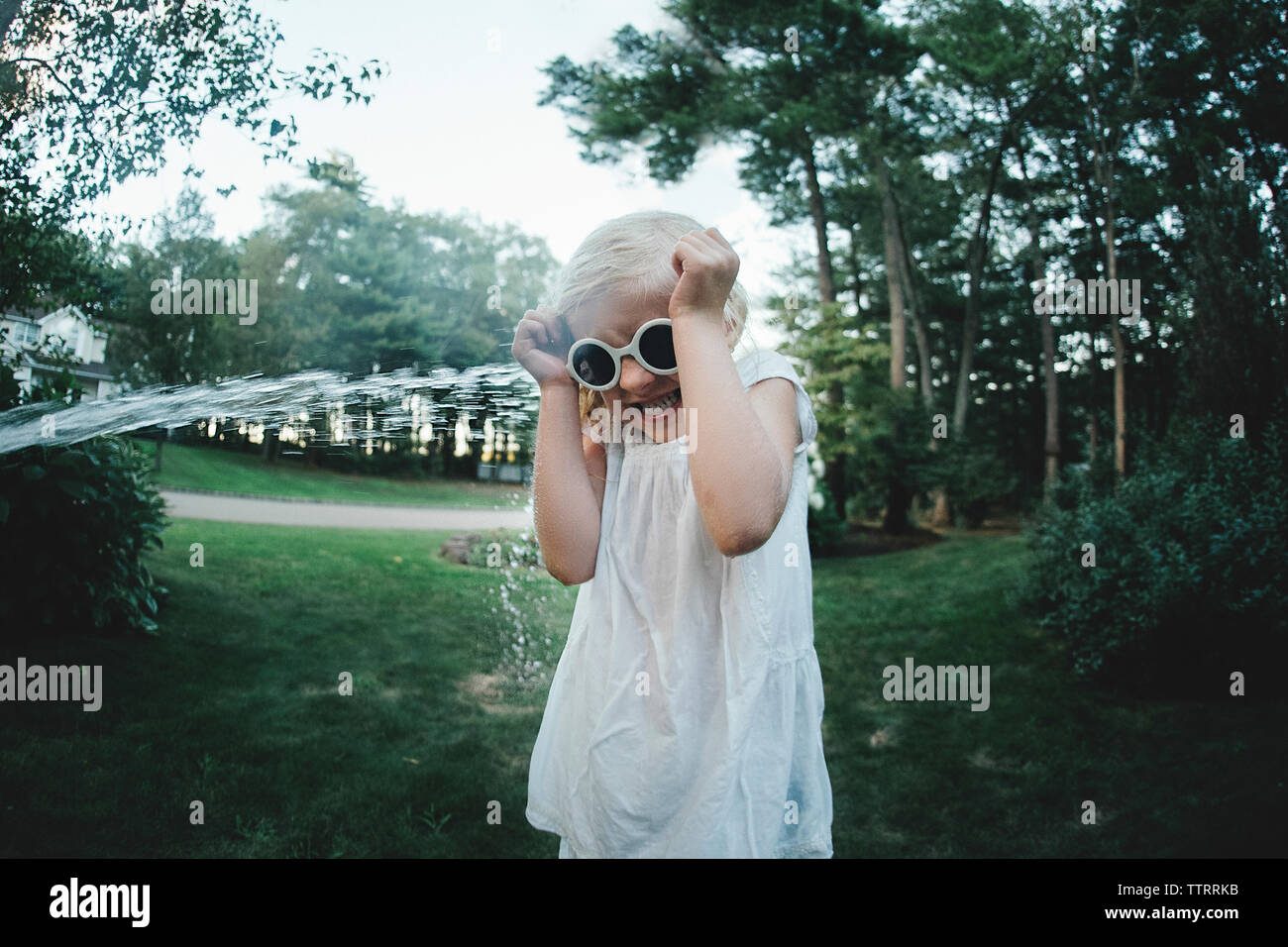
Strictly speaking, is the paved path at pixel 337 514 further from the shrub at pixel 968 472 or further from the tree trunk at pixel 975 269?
the tree trunk at pixel 975 269

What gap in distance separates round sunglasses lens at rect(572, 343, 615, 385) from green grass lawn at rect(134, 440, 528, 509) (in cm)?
424

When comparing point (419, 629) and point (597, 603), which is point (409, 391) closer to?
point (597, 603)

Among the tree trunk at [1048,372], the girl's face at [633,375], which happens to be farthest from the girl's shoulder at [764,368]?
the tree trunk at [1048,372]

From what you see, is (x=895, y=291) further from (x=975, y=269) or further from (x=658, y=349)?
(x=658, y=349)

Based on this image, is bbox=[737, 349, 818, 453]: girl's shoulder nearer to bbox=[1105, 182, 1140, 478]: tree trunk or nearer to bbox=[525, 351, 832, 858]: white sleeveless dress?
bbox=[525, 351, 832, 858]: white sleeveless dress

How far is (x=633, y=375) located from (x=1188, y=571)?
555 cm

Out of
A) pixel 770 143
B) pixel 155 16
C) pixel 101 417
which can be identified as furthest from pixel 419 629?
pixel 770 143

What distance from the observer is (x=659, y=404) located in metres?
1.47

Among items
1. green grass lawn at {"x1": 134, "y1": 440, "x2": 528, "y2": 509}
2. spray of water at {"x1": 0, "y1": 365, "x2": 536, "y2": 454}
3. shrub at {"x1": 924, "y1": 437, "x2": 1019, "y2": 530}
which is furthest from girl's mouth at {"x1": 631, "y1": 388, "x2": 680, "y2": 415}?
shrub at {"x1": 924, "y1": 437, "x2": 1019, "y2": 530}

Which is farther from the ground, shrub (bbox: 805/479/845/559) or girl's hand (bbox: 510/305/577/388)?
girl's hand (bbox: 510/305/577/388)

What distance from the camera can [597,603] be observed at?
4.75 feet

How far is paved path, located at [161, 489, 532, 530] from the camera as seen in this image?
6.46 m

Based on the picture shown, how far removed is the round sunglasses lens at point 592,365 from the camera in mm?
1353

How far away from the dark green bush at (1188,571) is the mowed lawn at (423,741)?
1.15 feet
